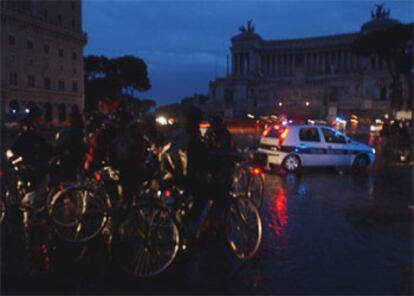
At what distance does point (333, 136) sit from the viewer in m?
16.0

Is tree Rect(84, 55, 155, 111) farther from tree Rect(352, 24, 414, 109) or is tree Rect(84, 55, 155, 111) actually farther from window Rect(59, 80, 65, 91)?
tree Rect(352, 24, 414, 109)

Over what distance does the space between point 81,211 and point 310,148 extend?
10178 millimetres

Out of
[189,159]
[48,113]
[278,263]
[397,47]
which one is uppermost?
[397,47]

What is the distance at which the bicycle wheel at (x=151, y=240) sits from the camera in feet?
18.4

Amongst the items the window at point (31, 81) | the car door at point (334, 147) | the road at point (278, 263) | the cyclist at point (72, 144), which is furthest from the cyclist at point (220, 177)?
the window at point (31, 81)

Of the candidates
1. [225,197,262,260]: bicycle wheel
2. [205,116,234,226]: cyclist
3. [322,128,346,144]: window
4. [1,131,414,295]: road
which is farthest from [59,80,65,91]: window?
[225,197,262,260]: bicycle wheel

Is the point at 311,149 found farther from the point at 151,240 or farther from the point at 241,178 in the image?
the point at 151,240

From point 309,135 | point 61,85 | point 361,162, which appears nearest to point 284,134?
point 309,135

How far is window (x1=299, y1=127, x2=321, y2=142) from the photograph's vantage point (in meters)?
15.7

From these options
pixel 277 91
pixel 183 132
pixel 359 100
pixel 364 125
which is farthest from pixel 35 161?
pixel 277 91

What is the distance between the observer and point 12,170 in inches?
283

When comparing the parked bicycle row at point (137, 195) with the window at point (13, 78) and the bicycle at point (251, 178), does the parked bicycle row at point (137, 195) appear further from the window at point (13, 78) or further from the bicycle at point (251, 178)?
the window at point (13, 78)

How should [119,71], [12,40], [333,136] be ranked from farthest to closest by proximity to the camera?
[119,71] < [12,40] < [333,136]

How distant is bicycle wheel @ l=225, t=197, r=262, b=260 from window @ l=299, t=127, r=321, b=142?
32.0 ft
